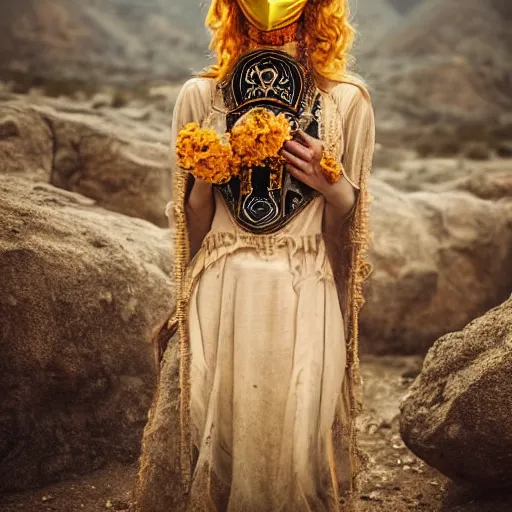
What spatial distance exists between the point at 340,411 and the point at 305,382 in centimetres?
28

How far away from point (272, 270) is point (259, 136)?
14.9 inches

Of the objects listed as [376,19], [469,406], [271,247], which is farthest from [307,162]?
[376,19]

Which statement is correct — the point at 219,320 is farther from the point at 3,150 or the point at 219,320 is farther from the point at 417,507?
the point at 3,150

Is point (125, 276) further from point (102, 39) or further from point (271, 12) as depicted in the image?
point (102, 39)

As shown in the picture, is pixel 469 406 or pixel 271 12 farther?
pixel 469 406

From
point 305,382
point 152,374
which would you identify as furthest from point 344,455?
point 152,374

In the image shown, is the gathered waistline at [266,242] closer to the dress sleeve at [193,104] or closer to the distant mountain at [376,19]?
the dress sleeve at [193,104]

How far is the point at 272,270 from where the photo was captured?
2.28 m

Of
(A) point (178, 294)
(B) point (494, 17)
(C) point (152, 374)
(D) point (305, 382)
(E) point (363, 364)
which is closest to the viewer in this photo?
(D) point (305, 382)

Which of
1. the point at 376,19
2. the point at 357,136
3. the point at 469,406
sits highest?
the point at 376,19

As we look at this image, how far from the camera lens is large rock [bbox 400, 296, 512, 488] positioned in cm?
283

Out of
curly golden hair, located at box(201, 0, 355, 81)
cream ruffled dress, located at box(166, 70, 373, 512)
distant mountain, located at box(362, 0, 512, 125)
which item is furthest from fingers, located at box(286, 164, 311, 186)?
distant mountain, located at box(362, 0, 512, 125)

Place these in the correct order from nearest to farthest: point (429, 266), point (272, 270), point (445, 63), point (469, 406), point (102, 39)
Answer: point (272, 270)
point (469, 406)
point (429, 266)
point (445, 63)
point (102, 39)

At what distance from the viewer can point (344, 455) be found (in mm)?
2525
